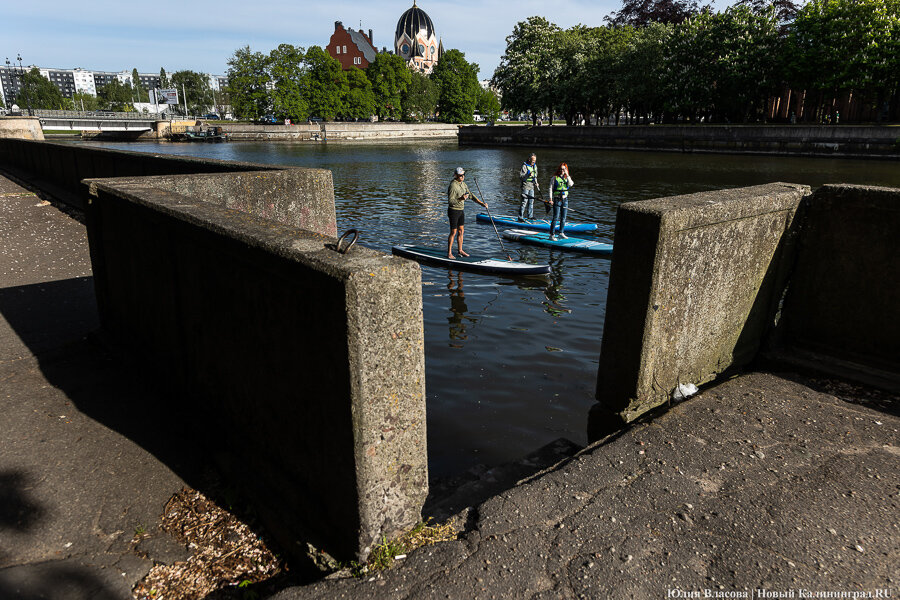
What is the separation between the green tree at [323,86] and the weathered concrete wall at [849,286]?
93.7 meters

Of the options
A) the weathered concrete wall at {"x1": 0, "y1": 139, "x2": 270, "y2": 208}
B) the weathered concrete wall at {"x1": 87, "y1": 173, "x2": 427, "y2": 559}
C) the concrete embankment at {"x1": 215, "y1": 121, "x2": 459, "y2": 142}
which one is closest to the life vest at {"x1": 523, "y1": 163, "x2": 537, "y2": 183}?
the weathered concrete wall at {"x1": 0, "y1": 139, "x2": 270, "y2": 208}

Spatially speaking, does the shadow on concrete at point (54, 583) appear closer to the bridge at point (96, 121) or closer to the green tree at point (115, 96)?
the bridge at point (96, 121)

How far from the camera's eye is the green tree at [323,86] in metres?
91.5

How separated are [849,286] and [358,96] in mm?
97809

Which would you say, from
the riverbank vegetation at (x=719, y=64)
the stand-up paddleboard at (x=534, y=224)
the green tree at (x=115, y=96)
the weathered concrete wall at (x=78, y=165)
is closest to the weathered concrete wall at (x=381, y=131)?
the riverbank vegetation at (x=719, y=64)

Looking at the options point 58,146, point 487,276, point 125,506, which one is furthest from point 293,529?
point 58,146

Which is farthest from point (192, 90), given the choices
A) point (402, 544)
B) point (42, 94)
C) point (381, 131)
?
point (402, 544)

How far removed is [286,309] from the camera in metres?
3.15

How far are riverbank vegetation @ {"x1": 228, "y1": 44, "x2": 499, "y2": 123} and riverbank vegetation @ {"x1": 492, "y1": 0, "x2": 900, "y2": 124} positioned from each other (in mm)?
27115

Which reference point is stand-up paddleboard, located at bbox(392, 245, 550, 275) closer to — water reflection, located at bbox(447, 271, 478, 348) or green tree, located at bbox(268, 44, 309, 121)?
water reflection, located at bbox(447, 271, 478, 348)

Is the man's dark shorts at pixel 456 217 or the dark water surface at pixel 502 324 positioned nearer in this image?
the dark water surface at pixel 502 324

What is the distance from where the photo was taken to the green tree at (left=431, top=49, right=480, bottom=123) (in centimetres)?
10950

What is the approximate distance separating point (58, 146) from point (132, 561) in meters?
18.6

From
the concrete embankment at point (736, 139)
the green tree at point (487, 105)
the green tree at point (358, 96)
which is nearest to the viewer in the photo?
the concrete embankment at point (736, 139)
